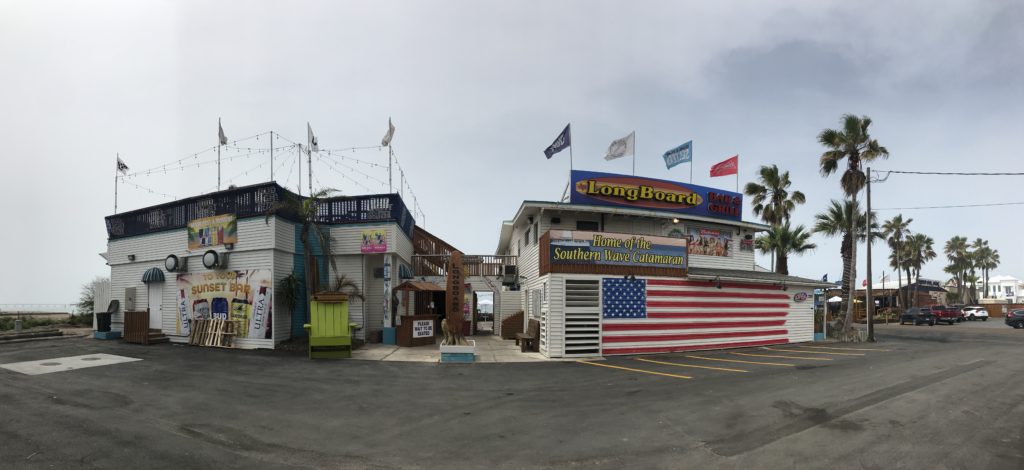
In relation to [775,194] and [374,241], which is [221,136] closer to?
[374,241]

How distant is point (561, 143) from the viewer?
21.7 meters

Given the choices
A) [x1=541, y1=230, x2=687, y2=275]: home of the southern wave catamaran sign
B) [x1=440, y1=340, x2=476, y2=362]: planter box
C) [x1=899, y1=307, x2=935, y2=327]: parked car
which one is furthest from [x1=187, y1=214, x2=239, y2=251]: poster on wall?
[x1=899, y1=307, x2=935, y2=327]: parked car

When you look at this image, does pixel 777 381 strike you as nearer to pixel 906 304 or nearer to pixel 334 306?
pixel 334 306

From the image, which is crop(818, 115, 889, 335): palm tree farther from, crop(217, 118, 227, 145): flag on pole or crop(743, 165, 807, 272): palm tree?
crop(217, 118, 227, 145): flag on pole

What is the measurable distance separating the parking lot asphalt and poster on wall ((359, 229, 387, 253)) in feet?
26.4

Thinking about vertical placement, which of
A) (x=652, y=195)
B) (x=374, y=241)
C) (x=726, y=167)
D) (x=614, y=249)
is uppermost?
(x=726, y=167)

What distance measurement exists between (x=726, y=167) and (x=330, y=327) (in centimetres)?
2132

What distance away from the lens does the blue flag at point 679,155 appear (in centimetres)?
2394

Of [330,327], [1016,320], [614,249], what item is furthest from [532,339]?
[1016,320]

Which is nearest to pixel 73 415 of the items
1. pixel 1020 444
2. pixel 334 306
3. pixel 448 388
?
pixel 448 388

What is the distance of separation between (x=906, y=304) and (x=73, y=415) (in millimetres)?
69651

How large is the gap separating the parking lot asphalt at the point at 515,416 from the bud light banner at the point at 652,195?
884cm

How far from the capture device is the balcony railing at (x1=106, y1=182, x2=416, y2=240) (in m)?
19.1

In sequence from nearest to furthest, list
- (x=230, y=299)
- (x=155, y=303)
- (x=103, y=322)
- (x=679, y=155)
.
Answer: (x=230, y=299) < (x=103, y=322) < (x=155, y=303) < (x=679, y=155)
